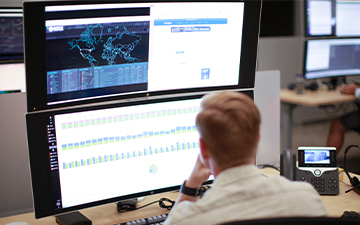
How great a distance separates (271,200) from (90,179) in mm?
712

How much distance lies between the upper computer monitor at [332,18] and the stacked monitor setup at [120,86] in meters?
2.51

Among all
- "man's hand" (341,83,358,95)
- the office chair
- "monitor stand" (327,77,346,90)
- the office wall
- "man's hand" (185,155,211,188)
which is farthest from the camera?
"monitor stand" (327,77,346,90)

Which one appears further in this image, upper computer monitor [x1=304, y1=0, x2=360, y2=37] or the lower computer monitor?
upper computer monitor [x1=304, y1=0, x2=360, y2=37]

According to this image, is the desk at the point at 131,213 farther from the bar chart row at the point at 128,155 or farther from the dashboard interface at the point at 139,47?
the dashboard interface at the point at 139,47

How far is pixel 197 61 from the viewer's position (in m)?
1.53

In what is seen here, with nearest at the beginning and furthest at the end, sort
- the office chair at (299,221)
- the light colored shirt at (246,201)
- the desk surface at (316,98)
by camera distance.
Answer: the office chair at (299,221) < the light colored shirt at (246,201) < the desk surface at (316,98)

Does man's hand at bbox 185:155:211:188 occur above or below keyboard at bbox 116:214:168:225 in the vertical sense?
above

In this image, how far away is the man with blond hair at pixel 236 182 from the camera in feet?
2.87

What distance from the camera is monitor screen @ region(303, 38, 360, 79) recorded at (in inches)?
147

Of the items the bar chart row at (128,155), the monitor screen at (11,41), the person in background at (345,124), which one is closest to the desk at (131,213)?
the bar chart row at (128,155)

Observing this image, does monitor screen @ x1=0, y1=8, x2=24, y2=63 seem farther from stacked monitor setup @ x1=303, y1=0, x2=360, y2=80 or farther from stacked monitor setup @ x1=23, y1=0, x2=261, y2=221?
stacked monitor setup @ x1=303, y1=0, x2=360, y2=80

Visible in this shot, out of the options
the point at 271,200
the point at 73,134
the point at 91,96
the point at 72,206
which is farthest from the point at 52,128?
the point at 271,200

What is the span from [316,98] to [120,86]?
104 inches

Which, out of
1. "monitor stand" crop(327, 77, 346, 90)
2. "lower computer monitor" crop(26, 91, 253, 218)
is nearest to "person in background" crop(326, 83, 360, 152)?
"monitor stand" crop(327, 77, 346, 90)
